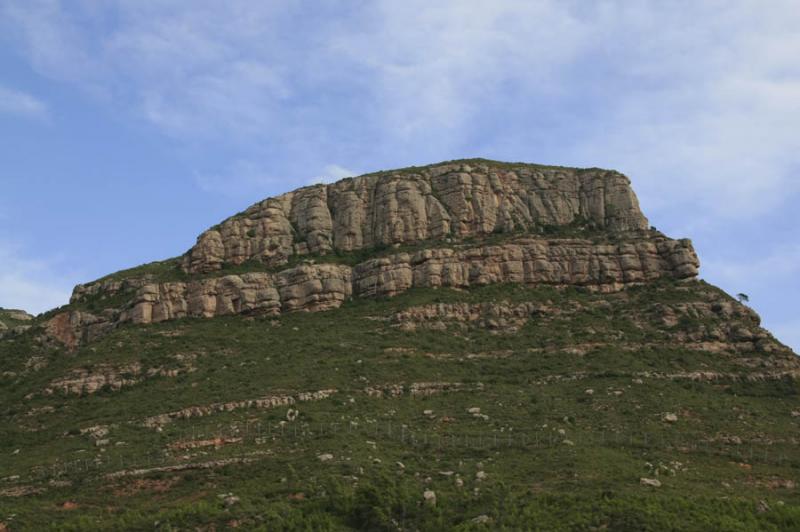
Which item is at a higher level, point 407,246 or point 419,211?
point 419,211


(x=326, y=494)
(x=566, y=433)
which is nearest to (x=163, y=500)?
(x=326, y=494)

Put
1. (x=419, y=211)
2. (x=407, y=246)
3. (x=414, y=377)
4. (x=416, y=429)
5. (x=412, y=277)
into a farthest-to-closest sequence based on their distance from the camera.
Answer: (x=419, y=211) → (x=407, y=246) → (x=412, y=277) → (x=414, y=377) → (x=416, y=429)

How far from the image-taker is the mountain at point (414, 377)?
53438mm

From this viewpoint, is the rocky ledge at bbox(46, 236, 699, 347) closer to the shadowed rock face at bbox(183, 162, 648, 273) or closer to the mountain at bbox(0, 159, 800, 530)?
the mountain at bbox(0, 159, 800, 530)

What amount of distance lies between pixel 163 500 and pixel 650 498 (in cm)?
2660

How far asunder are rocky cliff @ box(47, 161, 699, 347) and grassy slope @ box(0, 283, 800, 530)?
2.18 meters

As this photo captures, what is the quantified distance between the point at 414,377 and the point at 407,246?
73.7 ft

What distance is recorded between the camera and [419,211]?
96.1 meters

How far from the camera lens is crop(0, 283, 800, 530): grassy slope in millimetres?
51750

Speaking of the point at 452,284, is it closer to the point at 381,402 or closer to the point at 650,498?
the point at 381,402

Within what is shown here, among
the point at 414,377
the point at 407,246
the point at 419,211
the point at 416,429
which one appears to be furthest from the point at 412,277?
the point at 416,429

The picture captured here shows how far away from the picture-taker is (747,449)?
63.5 metres

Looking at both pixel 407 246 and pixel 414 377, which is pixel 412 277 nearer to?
pixel 407 246

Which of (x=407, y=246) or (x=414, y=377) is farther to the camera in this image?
(x=407, y=246)
